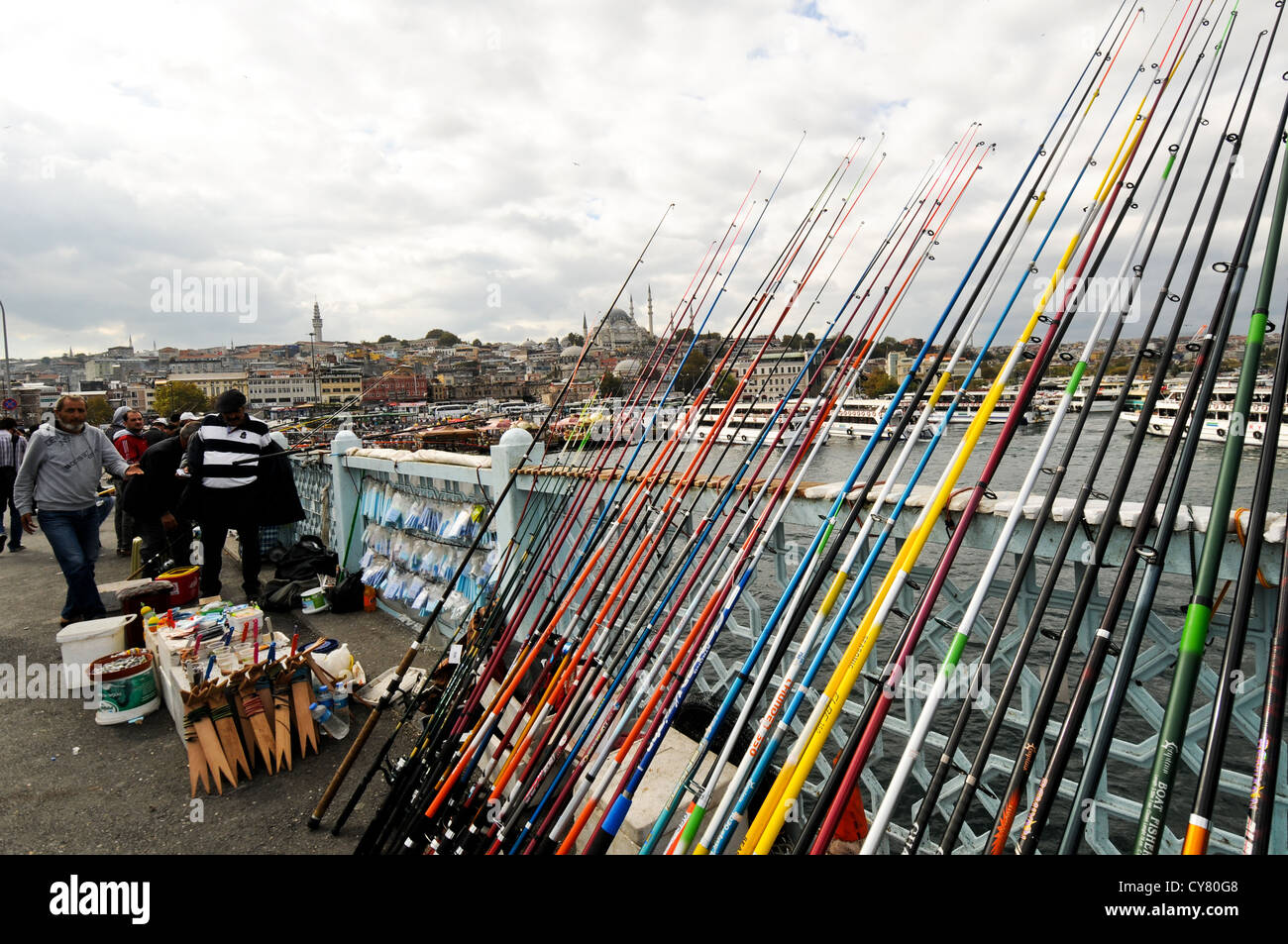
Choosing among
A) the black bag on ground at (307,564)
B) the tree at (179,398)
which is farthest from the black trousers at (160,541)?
the tree at (179,398)

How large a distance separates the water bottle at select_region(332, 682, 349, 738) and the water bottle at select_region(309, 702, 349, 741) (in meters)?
0.02

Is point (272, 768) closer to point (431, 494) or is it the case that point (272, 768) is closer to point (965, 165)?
point (431, 494)

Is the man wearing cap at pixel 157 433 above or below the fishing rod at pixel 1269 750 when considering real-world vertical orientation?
below

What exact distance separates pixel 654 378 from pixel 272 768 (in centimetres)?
292

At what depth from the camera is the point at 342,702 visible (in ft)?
11.9

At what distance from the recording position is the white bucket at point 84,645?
12.8 feet

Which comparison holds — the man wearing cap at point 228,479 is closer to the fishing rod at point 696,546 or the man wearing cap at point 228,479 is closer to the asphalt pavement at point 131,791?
the asphalt pavement at point 131,791

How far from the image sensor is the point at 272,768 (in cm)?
315

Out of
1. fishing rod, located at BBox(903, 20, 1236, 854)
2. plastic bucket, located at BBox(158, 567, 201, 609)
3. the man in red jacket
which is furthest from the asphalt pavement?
the man in red jacket

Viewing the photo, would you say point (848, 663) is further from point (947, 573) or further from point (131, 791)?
point (131, 791)

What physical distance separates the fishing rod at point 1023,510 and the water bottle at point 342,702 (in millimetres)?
2776

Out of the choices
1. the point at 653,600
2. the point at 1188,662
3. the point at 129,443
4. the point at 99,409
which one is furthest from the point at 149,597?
the point at 99,409

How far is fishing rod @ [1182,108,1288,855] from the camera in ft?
3.82
